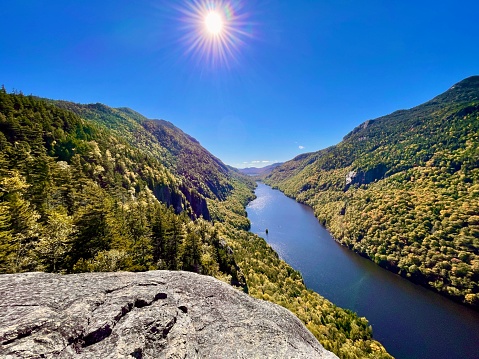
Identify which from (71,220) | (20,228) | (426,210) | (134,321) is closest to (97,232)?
(71,220)

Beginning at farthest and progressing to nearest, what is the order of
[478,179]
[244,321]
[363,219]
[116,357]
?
[363,219], [478,179], [244,321], [116,357]

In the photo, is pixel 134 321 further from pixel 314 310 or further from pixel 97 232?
pixel 314 310

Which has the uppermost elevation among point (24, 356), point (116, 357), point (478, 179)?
point (478, 179)

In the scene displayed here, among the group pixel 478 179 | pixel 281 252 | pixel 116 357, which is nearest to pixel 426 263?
pixel 281 252

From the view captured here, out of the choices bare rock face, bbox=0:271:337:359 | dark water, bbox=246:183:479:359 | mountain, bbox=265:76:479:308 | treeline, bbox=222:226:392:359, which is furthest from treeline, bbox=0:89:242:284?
mountain, bbox=265:76:479:308

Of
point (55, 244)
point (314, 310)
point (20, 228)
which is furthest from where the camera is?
point (314, 310)

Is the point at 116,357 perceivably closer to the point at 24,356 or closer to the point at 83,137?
the point at 24,356

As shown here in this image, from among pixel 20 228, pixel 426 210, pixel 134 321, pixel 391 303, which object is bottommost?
pixel 391 303
